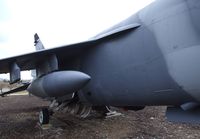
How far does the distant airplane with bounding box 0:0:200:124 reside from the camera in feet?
14.9

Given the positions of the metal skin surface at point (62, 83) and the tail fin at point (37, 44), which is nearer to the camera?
the metal skin surface at point (62, 83)

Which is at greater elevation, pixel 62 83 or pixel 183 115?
pixel 62 83

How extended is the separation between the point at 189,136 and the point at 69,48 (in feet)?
13.6

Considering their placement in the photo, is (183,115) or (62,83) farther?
(62,83)

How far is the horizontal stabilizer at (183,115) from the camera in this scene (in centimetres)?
471

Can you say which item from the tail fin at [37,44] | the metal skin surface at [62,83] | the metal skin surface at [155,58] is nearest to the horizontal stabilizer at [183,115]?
the metal skin surface at [155,58]

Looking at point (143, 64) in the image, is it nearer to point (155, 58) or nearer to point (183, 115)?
point (155, 58)

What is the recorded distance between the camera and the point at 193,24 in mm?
4426

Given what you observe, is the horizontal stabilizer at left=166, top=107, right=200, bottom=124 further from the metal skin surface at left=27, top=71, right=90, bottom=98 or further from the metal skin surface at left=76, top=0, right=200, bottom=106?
the metal skin surface at left=27, top=71, right=90, bottom=98

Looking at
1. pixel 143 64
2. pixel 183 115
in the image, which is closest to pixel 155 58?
pixel 143 64

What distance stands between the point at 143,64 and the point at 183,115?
1230 mm

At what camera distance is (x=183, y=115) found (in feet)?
16.2

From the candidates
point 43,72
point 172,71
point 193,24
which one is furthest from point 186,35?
point 43,72

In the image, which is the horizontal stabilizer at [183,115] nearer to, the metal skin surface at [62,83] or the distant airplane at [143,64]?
the distant airplane at [143,64]
